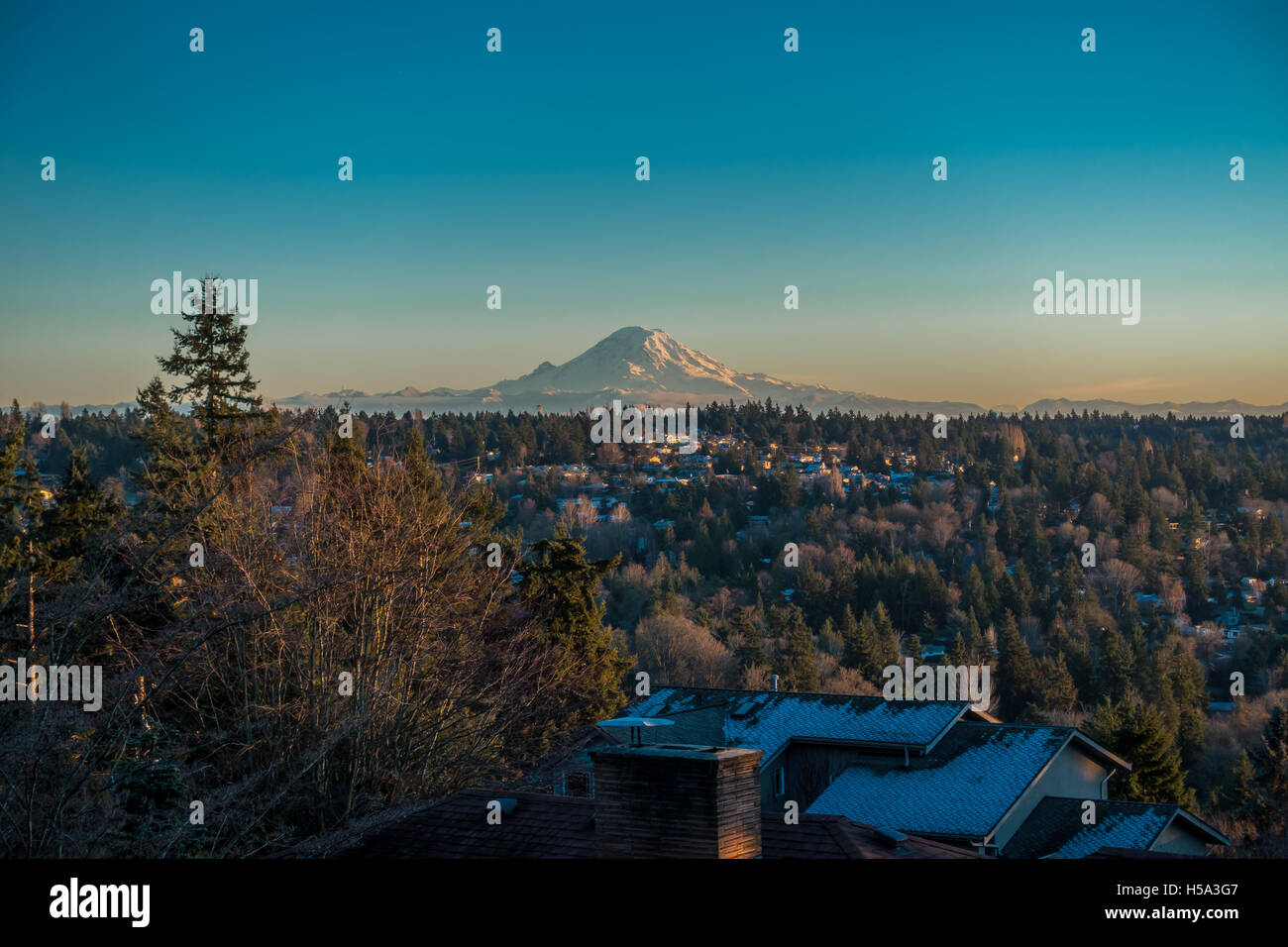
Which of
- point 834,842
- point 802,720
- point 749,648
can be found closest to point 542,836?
point 834,842

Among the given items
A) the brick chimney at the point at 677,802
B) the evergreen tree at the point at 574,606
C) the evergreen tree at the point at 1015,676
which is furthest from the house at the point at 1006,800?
the evergreen tree at the point at 1015,676

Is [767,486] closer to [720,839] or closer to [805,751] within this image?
[805,751]

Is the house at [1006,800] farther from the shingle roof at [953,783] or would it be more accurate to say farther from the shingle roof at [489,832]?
the shingle roof at [489,832]

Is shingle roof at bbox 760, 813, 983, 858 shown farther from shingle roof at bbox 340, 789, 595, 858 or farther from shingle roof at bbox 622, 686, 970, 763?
shingle roof at bbox 622, 686, 970, 763

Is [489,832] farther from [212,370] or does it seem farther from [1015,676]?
[1015,676]

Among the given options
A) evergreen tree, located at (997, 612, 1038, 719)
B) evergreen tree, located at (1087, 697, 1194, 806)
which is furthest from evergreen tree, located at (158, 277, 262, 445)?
evergreen tree, located at (997, 612, 1038, 719)

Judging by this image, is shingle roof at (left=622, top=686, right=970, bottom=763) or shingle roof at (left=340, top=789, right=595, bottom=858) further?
shingle roof at (left=622, top=686, right=970, bottom=763)
